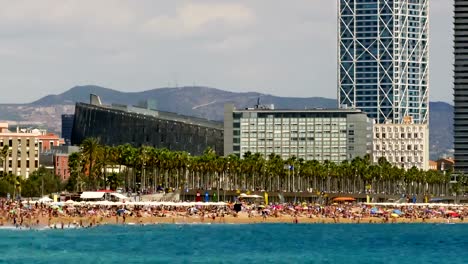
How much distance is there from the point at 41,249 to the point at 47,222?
35490 mm

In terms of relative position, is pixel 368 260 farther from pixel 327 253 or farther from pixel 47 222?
pixel 47 222

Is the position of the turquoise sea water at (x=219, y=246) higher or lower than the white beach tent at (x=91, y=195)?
lower

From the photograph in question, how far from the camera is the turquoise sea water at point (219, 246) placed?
5458 inches

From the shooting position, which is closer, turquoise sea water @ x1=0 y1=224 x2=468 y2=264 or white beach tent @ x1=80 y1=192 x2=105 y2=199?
turquoise sea water @ x1=0 y1=224 x2=468 y2=264

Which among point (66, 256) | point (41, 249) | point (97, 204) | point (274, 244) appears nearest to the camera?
point (66, 256)

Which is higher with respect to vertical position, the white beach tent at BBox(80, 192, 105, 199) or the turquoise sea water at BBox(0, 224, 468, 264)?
the white beach tent at BBox(80, 192, 105, 199)

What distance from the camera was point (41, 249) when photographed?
14512 cm

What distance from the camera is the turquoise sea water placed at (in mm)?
138625

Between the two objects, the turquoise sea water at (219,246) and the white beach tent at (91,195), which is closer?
the turquoise sea water at (219,246)

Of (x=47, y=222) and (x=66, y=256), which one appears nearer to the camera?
A: (x=66, y=256)

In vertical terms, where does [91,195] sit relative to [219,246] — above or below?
above

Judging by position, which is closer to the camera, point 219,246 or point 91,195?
point 219,246

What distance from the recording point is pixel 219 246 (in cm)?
15838

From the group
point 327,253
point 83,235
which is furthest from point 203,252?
point 83,235
